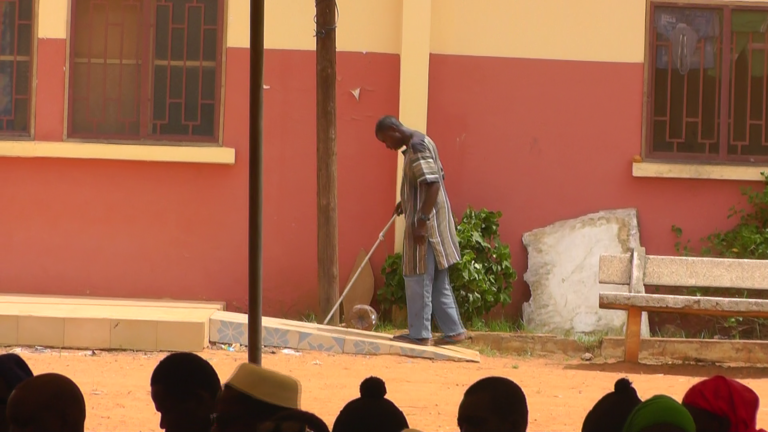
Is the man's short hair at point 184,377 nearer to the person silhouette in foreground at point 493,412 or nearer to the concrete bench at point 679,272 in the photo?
the person silhouette in foreground at point 493,412

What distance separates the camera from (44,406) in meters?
3.11

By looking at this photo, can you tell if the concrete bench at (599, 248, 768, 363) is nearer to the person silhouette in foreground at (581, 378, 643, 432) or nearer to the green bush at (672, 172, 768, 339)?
the green bush at (672, 172, 768, 339)

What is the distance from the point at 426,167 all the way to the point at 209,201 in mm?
2700

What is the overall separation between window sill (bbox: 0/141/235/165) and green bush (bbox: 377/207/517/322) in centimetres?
189

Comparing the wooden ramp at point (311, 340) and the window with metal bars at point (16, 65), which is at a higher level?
the window with metal bars at point (16, 65)

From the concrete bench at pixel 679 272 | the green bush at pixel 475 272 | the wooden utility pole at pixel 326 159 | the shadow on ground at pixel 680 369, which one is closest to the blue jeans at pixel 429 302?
the green bush at pixel 475 272

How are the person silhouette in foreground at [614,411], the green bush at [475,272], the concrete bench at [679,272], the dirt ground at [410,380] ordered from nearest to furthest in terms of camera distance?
1. the person silhouette in foreground at [614,411]
2. the dirt ground at [410,380]
3. the concrete bench at [679,272]
4. the green bush at [475,272]

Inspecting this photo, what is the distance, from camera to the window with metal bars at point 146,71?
9.85 meters

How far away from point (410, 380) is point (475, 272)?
2272 millimetres

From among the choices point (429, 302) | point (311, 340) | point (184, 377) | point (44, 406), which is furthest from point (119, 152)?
point (44, 406)

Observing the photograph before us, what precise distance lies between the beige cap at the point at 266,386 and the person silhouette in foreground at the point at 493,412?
1.70 feet

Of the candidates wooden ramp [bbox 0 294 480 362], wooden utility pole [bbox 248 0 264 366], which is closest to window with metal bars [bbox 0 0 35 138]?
wooden ramp [bbox 0 294 480 362]

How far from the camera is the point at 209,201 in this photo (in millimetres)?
9906

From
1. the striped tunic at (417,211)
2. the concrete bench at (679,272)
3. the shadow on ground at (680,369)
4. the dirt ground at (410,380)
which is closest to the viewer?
the dirt ground at (410,380)
